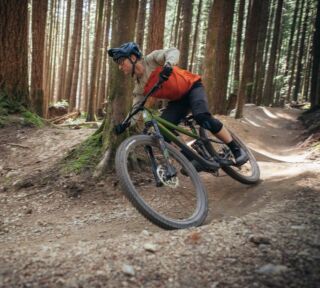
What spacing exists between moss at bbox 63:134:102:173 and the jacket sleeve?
2.44 metres

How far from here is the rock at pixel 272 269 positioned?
298 centimetres

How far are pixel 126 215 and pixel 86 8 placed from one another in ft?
117

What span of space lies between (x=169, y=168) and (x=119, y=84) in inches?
99.9

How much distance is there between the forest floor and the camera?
3031mm

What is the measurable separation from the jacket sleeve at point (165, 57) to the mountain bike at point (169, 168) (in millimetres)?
297

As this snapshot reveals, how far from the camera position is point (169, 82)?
17.5 feet

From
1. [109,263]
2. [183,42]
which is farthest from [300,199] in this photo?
[183,42]

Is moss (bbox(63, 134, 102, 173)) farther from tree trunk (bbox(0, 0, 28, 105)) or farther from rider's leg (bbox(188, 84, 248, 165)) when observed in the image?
tree trunk (bbox(0, 0, 28, 105))

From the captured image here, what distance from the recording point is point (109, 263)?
10.7 feet

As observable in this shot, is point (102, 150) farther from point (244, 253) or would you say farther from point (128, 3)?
point (244, 253)

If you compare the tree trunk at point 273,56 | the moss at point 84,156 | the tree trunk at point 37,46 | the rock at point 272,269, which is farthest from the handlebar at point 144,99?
the tree trunk at point 273,56

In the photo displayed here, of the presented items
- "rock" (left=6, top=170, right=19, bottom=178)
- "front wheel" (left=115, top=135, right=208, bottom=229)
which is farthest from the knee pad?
"rock" (left=6, top=170, right=19, bottom=178)

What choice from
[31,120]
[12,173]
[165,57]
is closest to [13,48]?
[31,120]

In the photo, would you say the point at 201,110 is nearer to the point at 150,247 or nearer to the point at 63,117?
the point at 150,247
